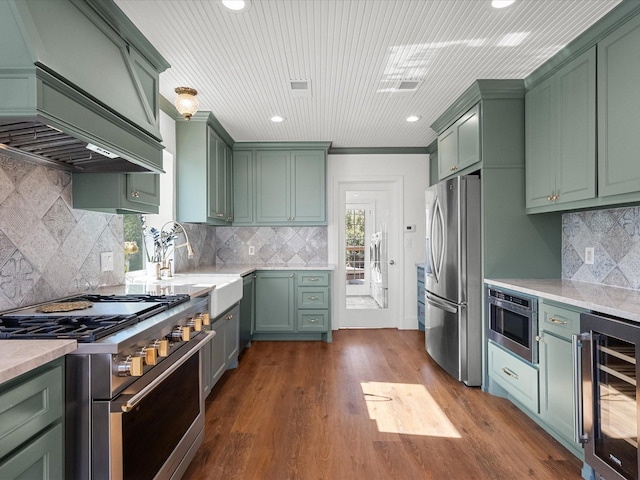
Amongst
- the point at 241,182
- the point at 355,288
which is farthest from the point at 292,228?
the point at 355,288

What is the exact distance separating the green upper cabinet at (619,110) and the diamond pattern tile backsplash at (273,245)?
3.28m

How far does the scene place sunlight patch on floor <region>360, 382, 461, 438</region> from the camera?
91.0 inches

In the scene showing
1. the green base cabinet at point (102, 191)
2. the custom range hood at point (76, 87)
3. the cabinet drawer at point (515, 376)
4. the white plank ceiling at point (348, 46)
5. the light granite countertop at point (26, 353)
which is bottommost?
the cabinet drawer at point (515, 376)

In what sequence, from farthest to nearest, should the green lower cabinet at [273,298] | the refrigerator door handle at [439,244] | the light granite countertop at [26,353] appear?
1. the green lower cabinet at [273,298]
2. the refrigerator door handle at [439,244]
3. the light granite countertop at [26,353]

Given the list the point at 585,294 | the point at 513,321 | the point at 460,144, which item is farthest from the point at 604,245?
the point at 460,144

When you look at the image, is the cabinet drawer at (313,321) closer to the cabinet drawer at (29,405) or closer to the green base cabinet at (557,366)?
the green base cabinet at (557,366)

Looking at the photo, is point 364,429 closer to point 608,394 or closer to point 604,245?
point 608,394

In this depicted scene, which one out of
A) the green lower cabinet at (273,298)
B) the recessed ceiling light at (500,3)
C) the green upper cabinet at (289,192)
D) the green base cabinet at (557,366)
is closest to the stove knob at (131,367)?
the green base cabinet at (557,366)

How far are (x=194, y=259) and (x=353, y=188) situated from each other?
2.30 metres

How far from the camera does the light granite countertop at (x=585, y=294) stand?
1636mm

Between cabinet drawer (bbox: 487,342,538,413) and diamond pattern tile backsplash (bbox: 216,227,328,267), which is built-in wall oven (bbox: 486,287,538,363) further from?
diamond pattern tile backsplash (bbox: 216,227,328,267)

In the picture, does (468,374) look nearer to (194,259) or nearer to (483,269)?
(483,269)

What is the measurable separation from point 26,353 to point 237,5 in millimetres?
1800

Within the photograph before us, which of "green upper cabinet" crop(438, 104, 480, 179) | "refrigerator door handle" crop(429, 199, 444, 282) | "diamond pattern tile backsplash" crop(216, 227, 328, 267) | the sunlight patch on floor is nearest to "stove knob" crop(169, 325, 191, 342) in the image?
the sunlight patch on floor
